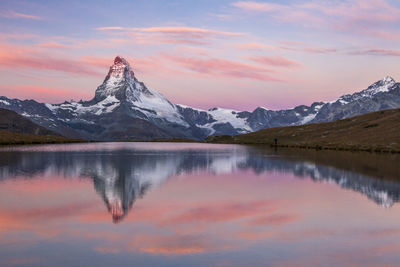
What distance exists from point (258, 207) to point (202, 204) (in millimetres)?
5218

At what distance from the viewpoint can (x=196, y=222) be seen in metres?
34.0

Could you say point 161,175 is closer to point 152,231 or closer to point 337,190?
point 337,190

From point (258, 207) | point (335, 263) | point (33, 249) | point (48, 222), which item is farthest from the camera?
point (258, 207)

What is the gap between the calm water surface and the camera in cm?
2481

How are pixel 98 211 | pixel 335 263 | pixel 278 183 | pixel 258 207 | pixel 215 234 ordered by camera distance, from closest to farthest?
pixel 335 263 < pixel 215 234 < pixel 98 211 < pixel 258 207 < pixel 278 183

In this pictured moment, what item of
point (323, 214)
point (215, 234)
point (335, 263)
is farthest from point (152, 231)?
point (323, 214)

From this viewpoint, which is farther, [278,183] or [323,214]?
[278,183]

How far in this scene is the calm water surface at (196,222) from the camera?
2481 centimetres

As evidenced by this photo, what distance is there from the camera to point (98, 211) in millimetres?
37906

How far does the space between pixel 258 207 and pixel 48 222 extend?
1805 cm

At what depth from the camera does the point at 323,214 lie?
38.2 meters

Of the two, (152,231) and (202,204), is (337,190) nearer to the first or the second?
(202,204)

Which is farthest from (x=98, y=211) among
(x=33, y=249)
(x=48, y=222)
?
(x=33, y=249)

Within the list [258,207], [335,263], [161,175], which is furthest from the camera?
[161,175]
